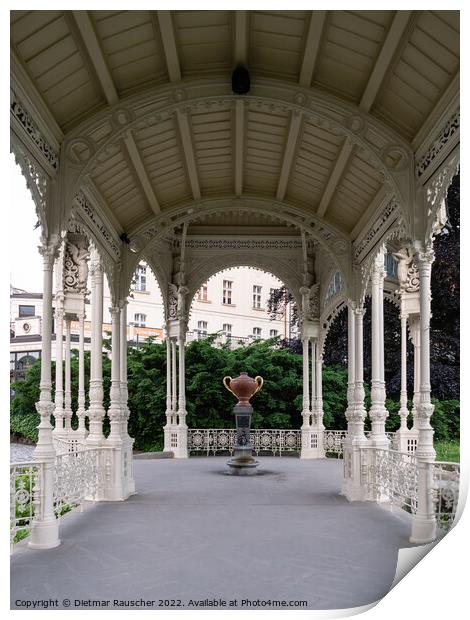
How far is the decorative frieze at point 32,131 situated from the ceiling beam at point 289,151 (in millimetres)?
2310

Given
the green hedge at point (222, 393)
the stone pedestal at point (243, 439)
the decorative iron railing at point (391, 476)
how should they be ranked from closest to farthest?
the decorative iron railing at point (391, 476) < the stone pedestal at point (243, 439) < the green hedge at point (222, 393)

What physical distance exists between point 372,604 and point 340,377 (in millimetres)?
12873

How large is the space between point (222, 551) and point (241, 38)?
14.2 ft

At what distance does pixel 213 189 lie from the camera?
30.8ft

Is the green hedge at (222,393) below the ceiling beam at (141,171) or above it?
below

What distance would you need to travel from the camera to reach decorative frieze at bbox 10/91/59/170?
202 inches

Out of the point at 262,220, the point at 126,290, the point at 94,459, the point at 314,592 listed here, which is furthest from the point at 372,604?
the point at 262,220

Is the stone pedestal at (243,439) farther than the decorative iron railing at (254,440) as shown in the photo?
No

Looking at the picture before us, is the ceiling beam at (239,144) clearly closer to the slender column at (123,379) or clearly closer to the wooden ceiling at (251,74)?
the wooden ceiling at (251,74)

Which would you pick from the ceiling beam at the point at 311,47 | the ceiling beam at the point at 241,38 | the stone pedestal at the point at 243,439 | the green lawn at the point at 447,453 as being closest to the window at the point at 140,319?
the stone pedestal at the point at 243,439

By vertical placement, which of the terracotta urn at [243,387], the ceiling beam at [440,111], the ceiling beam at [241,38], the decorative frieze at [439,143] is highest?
the ceiling beam at [241,38]

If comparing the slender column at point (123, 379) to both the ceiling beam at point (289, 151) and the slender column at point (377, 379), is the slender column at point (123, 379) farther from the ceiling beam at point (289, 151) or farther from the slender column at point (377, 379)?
the slender column at point (377, 379)

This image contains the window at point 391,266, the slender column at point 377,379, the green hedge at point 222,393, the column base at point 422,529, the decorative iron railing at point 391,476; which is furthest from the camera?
the green hedge at point 222,393

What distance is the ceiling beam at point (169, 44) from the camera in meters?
4.91
